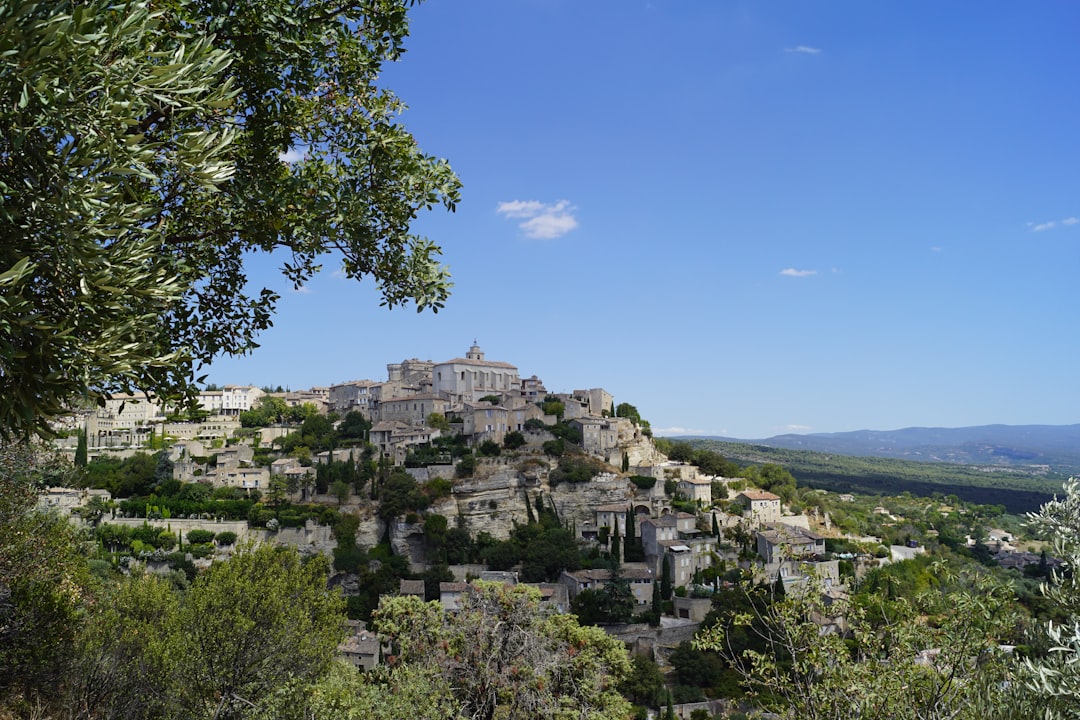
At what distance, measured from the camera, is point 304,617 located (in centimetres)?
1380

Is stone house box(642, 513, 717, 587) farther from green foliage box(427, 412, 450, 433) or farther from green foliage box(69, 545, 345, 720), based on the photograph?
green foliage box(69, 545, 345, 720)

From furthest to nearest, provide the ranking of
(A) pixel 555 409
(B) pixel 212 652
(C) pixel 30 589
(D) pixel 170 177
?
1. (A) pixel 555 409
2. (B) pixel 212 652
3. (C) pixel 30 589
4. (D) pixel 170 177

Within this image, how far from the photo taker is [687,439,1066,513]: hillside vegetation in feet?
391

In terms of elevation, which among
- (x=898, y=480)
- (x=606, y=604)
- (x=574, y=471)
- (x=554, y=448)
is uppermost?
(x=554, y=448)

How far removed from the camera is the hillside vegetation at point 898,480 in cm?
11908

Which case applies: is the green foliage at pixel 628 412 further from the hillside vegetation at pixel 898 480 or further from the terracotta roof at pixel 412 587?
the hillside vegetation at pixel 898 480

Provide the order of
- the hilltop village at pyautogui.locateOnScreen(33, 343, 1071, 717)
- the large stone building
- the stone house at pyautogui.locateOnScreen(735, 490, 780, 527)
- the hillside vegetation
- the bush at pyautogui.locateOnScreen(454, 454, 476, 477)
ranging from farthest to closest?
the hillside vegetation < the large stone building < the stone house at pyautogui.locateOnScreen(735, 490, 780, 527) < the bush at pyautogui.locateOnScreen(454, 454, 476, 477) < the hilltop village at pyautogui.locateOnScreen(33, 343, 1071, 717)

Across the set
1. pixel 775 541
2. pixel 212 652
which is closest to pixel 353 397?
pixel 775 541

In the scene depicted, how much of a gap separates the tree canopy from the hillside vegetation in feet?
356

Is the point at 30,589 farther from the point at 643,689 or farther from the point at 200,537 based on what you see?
the point at 200,537

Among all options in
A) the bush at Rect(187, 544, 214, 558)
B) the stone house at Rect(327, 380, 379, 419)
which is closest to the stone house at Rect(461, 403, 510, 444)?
the stone house at Rect(327, 380, 379, 419)

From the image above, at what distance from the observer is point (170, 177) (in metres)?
4.55

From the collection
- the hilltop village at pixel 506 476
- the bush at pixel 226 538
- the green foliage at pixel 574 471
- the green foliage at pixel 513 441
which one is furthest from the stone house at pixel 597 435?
the bush at pixel 226 538

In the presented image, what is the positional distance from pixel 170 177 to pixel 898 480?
15554 cm
